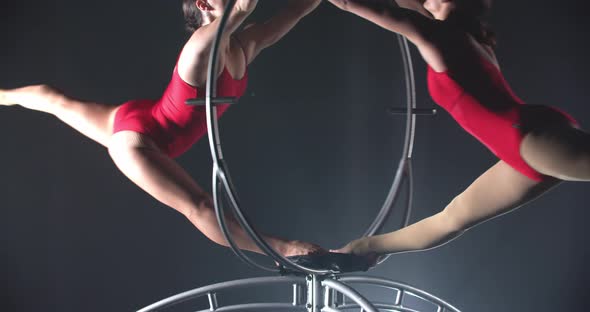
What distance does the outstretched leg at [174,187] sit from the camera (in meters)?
1.49

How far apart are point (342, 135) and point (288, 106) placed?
0.24 meters

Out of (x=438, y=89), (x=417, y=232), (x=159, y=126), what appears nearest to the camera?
(x=438, y=89)

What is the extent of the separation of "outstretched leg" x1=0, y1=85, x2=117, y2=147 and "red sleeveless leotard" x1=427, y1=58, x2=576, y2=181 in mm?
834

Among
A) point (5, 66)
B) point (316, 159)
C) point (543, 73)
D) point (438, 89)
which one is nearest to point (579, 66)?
point (543, 73)

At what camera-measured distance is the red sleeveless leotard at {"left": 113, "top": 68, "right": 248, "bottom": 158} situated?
5.08 feet

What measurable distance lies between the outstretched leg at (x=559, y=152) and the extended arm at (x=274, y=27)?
0.73m

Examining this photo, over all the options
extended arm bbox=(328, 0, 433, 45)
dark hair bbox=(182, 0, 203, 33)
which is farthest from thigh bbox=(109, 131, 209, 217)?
extended arm bbox=(328, 0, 433, 45)

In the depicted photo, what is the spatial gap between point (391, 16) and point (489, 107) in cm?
27

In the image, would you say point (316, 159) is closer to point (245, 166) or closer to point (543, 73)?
point (245, 166)

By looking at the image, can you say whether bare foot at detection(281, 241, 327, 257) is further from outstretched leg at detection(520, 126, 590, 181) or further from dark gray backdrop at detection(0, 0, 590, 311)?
dark gray backdrop at detection(0, 0, 590, 311)

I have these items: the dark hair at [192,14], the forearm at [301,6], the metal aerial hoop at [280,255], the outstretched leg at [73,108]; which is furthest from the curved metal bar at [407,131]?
the outstretched leg at [73,108]

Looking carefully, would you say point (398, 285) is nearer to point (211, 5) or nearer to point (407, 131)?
point (407, 131)

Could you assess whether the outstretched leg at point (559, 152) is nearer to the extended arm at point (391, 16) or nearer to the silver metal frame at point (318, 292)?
the extended arm at point (391, 16)

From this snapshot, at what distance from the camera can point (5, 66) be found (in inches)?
87.9
